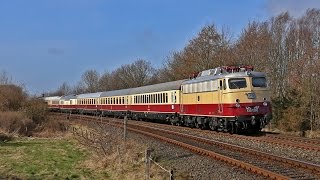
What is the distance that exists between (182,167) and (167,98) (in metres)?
21.8

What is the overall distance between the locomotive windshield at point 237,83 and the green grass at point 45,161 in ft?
28.2

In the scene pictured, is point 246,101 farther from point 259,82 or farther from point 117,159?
point 117,159

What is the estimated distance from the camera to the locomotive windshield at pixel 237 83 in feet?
77.5

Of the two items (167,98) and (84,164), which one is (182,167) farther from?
(167,98)

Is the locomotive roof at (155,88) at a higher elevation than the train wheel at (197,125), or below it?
higher

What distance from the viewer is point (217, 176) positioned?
12.5m

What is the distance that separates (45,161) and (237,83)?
36.1 feet

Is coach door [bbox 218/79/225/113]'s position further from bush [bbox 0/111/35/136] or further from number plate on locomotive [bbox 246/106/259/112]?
bush [bbox 0/111/35/136]

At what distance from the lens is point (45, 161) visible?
17.8 metres

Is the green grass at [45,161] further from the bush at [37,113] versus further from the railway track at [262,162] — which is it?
the bush at [37,113]

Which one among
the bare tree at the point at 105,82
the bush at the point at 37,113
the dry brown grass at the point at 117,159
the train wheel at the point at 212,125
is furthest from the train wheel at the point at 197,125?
the bare tree at the point at 105,82

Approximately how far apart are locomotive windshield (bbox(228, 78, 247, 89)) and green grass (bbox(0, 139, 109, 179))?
8.58m

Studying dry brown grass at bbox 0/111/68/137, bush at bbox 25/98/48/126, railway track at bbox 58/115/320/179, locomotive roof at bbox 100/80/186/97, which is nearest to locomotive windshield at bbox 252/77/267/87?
railway track at bbox 58/115/320/179

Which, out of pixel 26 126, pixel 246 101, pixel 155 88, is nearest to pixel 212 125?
pixel 246 101
